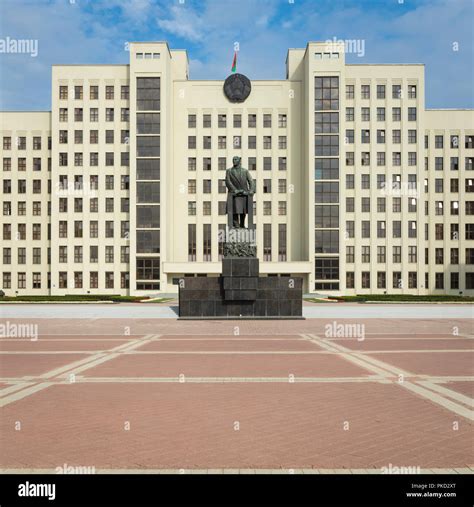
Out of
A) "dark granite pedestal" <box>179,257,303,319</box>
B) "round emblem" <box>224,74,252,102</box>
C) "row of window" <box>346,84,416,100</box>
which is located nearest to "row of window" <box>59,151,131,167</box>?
"round emblem" <box>224,74,252,102</box>

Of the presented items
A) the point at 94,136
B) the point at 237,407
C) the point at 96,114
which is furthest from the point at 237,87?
the point at 237,407

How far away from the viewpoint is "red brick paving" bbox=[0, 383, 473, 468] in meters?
4.89

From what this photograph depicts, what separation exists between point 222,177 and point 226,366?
5010cm

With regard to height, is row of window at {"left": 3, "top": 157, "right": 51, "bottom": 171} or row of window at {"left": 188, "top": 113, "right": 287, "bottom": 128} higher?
row of window at {"left": 188, "top": 113, "right": 287, "bottom": 128}

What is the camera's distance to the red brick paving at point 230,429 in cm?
489

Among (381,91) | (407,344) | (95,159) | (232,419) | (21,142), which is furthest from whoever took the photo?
(21,142)

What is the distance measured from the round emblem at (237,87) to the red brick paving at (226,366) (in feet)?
170

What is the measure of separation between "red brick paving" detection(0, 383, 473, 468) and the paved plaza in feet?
0.06

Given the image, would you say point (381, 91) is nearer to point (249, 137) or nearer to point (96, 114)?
point (249, 137)

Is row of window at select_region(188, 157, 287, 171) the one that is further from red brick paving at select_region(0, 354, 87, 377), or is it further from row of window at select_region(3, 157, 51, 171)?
red brick paving at select_region(0, 354, 87, 377)

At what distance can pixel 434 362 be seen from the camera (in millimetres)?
10641

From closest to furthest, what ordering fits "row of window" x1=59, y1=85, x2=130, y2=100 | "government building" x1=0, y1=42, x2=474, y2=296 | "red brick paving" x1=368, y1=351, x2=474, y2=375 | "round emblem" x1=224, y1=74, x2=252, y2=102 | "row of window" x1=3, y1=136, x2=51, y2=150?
"red brick paving" x1=368, y1=351, x2=474, y2=375, "government building" x1=0, y1=42, x2=474, y2=296, "row of window" x1=59, y1=85, x2=130, y2=100, "round emblem" x1=224, y1=74, x2=252, y2=102, "row of window" x1=3, y1=136, x2=51, y2=150

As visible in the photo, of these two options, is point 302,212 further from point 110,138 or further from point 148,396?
point 148,396
